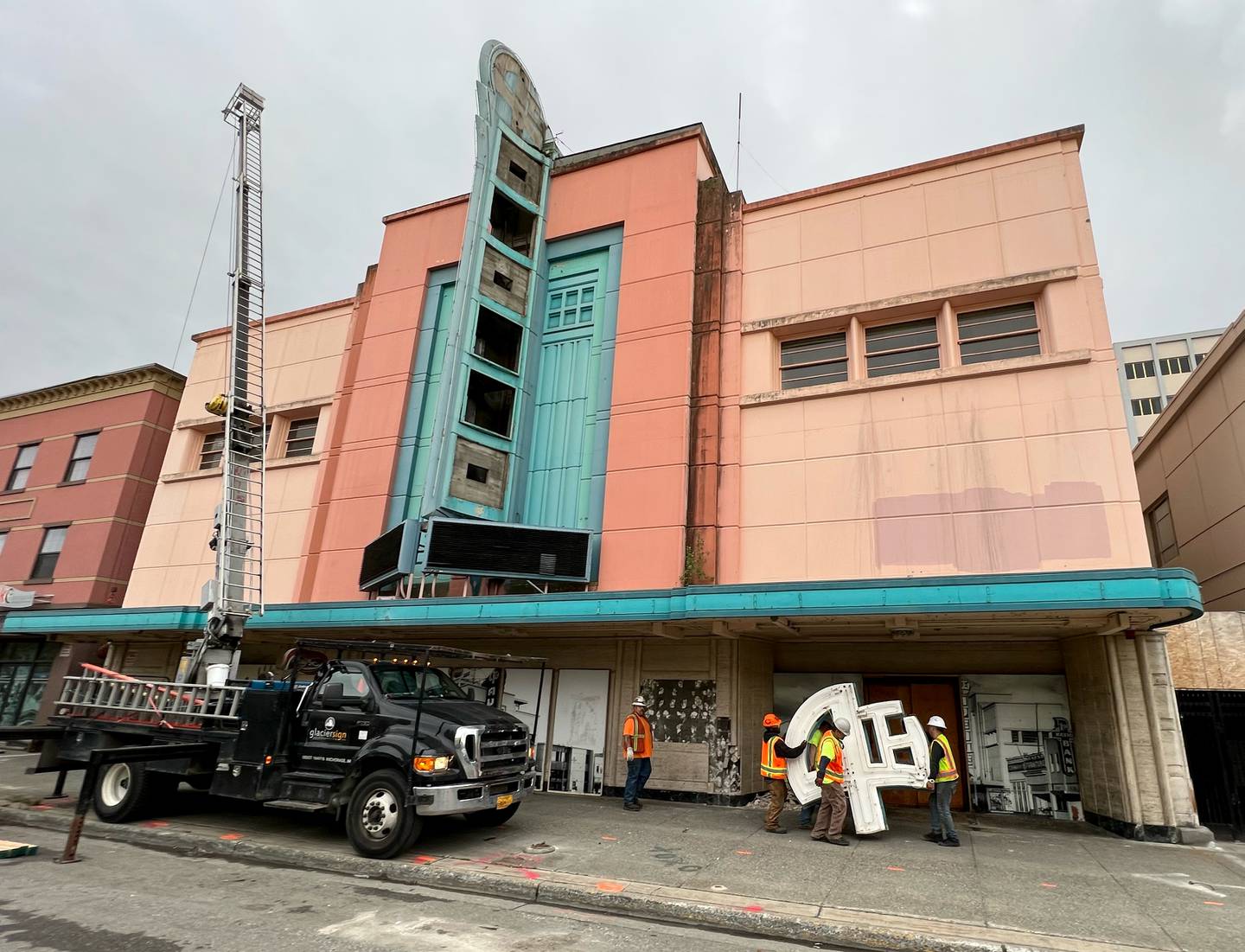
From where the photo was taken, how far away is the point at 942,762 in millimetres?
10016

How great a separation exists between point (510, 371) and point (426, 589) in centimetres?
570

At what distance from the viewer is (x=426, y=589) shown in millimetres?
15992

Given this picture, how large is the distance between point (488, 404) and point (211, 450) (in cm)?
1159

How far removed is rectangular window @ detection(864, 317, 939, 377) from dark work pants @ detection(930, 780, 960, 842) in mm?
8075

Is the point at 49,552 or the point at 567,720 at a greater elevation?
the point at 49,552

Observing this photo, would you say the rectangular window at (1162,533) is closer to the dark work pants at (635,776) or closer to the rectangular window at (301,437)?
the dark work pants at (635,776)

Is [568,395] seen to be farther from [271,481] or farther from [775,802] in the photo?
[775,802]

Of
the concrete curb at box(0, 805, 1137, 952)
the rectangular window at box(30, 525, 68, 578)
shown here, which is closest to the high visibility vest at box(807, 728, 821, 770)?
the concrete curb at box(0, 805, 1137, 952)

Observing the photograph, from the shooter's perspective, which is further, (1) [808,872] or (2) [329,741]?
(2) [329,741]

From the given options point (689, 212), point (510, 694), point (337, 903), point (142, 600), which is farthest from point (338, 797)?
point (142, 600)

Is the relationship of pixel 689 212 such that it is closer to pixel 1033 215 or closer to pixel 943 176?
pixel 943 176

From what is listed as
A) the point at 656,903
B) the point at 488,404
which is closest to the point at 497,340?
the point at 488,404

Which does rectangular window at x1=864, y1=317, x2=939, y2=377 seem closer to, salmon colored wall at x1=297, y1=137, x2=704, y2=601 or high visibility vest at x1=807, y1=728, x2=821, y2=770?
salmon colored wall at x1=297, y1=137, x2=704, y2=601

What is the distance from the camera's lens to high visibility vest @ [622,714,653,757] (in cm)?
1225
